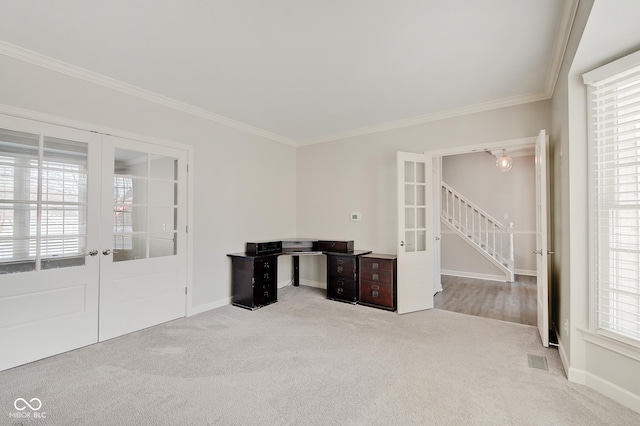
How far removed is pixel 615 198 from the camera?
6.67 ft

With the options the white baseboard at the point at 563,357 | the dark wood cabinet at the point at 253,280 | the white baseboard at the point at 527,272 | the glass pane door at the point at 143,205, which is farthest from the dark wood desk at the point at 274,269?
the white baseboard at the point at 527,272

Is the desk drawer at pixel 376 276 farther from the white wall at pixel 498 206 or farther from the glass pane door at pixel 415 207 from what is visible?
the white wall at pixel 498 206

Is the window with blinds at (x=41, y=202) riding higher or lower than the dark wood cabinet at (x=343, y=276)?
higher

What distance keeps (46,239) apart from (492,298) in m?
5.63

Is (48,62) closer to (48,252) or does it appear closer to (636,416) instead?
(48,252)

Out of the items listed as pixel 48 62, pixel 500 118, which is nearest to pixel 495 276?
pixel 500 118

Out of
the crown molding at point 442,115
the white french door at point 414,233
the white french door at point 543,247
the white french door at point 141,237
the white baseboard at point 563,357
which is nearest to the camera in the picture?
the white baseboard at point 563,357

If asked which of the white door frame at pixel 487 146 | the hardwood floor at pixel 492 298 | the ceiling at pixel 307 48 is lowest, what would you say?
the hardwood floor at pixel 492 298

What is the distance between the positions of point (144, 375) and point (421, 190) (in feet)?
12.3

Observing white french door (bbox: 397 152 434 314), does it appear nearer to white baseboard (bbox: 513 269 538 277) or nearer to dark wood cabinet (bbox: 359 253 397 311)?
dark wood cabinet (bbox: 359 253 397 311)

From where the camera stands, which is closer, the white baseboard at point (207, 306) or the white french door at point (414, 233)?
the white baseboard at point (207, 306)

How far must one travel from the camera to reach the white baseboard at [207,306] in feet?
12.2

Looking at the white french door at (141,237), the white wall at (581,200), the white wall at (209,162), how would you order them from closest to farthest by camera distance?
the white wall at (581,200) → the white wall at (209,162) → the white french door at (141,237)

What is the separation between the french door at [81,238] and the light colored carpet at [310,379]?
9.7 inches
